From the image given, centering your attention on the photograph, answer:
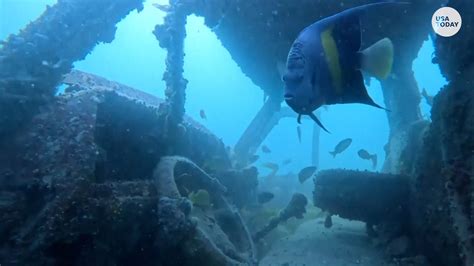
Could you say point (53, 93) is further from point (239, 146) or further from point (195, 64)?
point (195, 64)

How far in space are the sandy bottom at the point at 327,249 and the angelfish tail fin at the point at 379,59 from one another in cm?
481

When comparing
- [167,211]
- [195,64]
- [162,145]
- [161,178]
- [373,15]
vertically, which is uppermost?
[195,64]

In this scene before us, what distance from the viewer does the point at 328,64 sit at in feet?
6.09

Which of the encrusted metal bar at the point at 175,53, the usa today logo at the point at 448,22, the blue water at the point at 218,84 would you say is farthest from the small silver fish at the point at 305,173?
the blue water at the point at 218,84

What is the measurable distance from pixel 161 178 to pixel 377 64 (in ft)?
13.7

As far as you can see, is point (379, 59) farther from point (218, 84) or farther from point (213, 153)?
point (218, 84)

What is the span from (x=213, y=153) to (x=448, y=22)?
562 centimetres

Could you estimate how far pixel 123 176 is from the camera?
5691 mm

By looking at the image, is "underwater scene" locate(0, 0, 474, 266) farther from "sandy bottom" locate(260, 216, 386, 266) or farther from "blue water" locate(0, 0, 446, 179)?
"blue water" locate(0, 0, 446, 179)

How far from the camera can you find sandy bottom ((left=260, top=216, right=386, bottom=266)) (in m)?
6.01

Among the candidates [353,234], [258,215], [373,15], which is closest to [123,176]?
[258,215]

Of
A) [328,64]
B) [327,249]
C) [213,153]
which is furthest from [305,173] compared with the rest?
[328,64]

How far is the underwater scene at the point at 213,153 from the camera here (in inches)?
144

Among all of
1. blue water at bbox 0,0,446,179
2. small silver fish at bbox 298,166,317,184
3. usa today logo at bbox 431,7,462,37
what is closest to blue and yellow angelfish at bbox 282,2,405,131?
usa today logo at bbox 431,7,462,37
